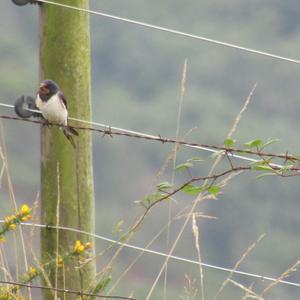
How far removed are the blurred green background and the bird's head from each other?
1885 cm

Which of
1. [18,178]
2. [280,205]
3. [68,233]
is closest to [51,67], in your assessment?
[68,233]

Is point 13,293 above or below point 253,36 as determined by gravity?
below

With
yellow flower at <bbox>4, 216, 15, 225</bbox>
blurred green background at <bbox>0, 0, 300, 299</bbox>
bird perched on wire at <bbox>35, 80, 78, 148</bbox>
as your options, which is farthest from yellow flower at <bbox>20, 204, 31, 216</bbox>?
blurred green background at <bbox>0, 0, 300, 299</bbox>

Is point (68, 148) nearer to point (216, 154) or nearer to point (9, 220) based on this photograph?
point (9, 220)

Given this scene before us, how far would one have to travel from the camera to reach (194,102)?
44812 millimetres

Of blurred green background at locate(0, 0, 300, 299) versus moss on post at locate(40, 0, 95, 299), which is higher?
blurred green background at locate(0, 0, 300, 299)

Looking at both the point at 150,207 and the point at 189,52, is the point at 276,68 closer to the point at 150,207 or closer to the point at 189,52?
the point at 189,52

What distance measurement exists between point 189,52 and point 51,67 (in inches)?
1767

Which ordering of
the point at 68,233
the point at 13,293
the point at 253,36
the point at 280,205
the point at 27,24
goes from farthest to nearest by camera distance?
1. the point at 253,36
2. the point at 27,24
3. the point at 280,205
4. the point at 68,233
5. the point at 13,293

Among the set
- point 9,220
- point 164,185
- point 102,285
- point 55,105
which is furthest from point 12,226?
point 55,105

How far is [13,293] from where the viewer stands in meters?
5.80

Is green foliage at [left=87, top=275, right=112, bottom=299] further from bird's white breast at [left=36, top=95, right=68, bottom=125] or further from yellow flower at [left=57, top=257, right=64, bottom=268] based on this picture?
bird's white breast at [left=36, top=95, right=68, bottom=125]

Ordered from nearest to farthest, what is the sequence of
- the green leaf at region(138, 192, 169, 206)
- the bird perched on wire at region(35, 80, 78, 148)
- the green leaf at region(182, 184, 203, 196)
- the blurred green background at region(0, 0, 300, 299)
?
the green leaf at region(182, 184, 203, 196) < the green leaf at region(138, 192, 169, 206) < the bird perched on wire at region(35, 80, 78, 148) < the blurred green background at region(0, 0, 300, 299)

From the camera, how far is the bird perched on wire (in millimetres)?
6684
